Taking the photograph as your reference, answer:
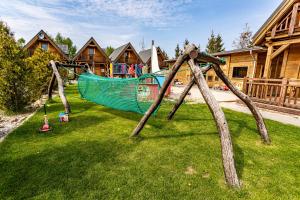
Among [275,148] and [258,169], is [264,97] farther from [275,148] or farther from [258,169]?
[258,169]

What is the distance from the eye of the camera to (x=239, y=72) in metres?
13.9

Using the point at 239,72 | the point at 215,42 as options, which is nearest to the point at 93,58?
the point at 239,72

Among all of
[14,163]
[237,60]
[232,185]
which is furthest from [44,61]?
[237,60]

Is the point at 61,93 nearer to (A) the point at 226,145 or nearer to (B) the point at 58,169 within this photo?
(B) the point at 58,169

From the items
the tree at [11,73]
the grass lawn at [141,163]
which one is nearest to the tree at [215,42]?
the grass lawn at [141,163]

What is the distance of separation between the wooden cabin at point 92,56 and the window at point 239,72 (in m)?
15.3

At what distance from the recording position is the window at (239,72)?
1342 cm

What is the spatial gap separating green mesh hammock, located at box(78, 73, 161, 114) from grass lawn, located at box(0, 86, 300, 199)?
63 cm

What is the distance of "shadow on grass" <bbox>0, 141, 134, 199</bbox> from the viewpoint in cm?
208

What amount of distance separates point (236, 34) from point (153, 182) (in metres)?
41.1

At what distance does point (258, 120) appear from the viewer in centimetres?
374

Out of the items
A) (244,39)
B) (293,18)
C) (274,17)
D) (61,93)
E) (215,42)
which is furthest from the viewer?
(215,42)

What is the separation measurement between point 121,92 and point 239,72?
12.4 metres

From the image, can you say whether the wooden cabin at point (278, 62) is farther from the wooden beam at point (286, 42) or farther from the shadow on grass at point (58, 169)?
the shadow on grass at point (58, 169)
